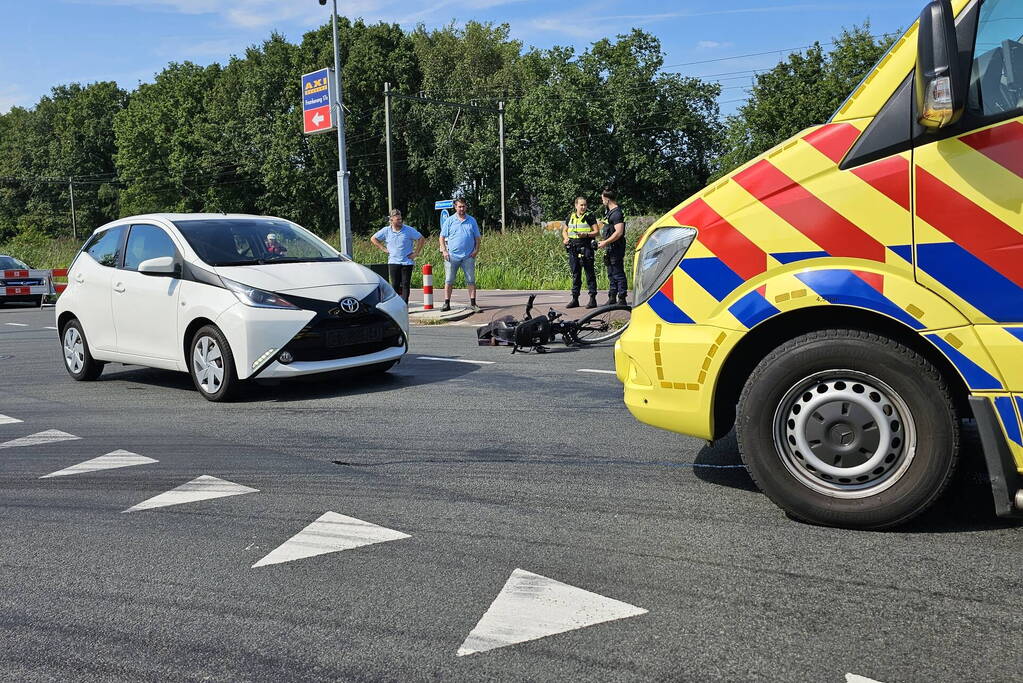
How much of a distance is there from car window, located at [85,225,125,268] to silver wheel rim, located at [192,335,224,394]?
1631mm

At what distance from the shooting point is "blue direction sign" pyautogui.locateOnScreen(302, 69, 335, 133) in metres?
24.4

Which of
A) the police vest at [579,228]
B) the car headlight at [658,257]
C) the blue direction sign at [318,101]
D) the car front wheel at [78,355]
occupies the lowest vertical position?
the car front wheel at [78,355]

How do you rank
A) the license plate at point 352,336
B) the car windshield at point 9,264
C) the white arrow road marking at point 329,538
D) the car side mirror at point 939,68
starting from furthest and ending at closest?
the car windshield at point 9,264 → the license plate at point 352,336 → the white arrow road marking at point 329,538 → the car side mirror at point 939,68

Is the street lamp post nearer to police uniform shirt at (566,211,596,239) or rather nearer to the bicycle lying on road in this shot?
police uniform shirt at (566,211,596,239)

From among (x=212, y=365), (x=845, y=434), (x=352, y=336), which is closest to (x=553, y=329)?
(x=352, y=336)

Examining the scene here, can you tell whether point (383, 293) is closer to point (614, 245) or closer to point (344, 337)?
point (344, 337)

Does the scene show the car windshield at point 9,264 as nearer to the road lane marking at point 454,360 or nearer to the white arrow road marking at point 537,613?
the road lane marking at point 454,360

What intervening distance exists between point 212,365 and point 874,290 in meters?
5.97

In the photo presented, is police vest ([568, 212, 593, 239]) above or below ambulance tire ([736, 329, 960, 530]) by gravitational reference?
above

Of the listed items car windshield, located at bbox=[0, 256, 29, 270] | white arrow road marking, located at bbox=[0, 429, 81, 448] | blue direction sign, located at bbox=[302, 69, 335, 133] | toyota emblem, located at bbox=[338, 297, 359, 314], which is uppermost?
blue direction sign, located at bbox=[302, 69, 335, 133]

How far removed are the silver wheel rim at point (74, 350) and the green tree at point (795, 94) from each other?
53.6m

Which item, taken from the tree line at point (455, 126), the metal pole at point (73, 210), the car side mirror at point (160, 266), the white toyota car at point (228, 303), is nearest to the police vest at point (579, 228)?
the white toyota car at point (228, 303)

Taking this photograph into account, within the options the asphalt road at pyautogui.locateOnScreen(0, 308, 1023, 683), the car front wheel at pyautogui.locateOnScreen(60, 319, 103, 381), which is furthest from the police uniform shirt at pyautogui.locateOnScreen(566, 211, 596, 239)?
the asphalt road at pyautogui.locateOnScreen(0, 308, 1023, 683)

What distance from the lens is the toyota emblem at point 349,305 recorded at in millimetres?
8164
